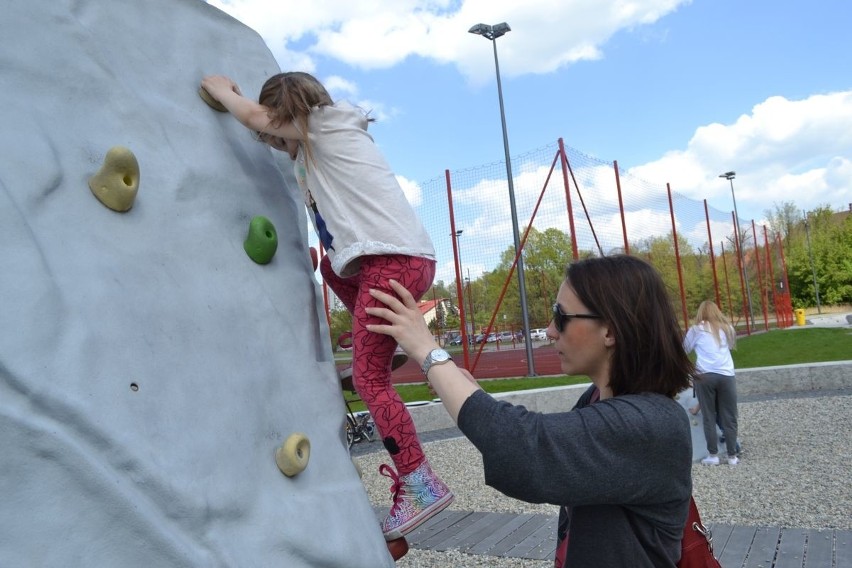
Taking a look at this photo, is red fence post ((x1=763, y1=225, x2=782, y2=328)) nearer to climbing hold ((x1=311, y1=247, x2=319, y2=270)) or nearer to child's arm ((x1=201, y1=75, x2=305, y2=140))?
climbing hold ((x1=311, y1=247, x2=319, y2=270))

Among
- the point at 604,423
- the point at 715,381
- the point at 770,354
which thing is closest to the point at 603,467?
the point at 604,423

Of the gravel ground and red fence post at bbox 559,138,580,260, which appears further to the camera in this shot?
red fence post at bbox 559,138,580,260

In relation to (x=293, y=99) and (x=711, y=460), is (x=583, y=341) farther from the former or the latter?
(x=711, y=460)

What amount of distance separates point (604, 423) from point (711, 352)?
635 centimetres

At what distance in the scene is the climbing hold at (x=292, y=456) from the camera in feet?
5.26

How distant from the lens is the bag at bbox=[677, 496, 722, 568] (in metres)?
1.62

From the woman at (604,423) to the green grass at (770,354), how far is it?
9.45 meters

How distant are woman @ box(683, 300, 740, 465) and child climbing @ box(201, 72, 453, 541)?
5888mm

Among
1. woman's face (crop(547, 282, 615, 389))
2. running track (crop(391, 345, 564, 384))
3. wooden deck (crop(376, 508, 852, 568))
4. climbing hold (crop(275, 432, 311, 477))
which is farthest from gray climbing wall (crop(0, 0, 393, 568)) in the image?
running track (crop(391, 345, 564, 384))

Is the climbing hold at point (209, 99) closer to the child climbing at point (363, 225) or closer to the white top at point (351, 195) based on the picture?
the child climbing at point (363, 225)

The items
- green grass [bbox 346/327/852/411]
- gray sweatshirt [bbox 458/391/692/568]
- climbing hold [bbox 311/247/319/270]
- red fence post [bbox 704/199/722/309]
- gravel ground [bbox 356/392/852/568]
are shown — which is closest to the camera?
gray sweatshirt [bbox 458/391/692/568]

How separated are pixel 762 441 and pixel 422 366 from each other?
25.4ft

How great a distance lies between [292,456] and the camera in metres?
1.60

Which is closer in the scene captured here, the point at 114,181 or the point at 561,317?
the point at 114,181
